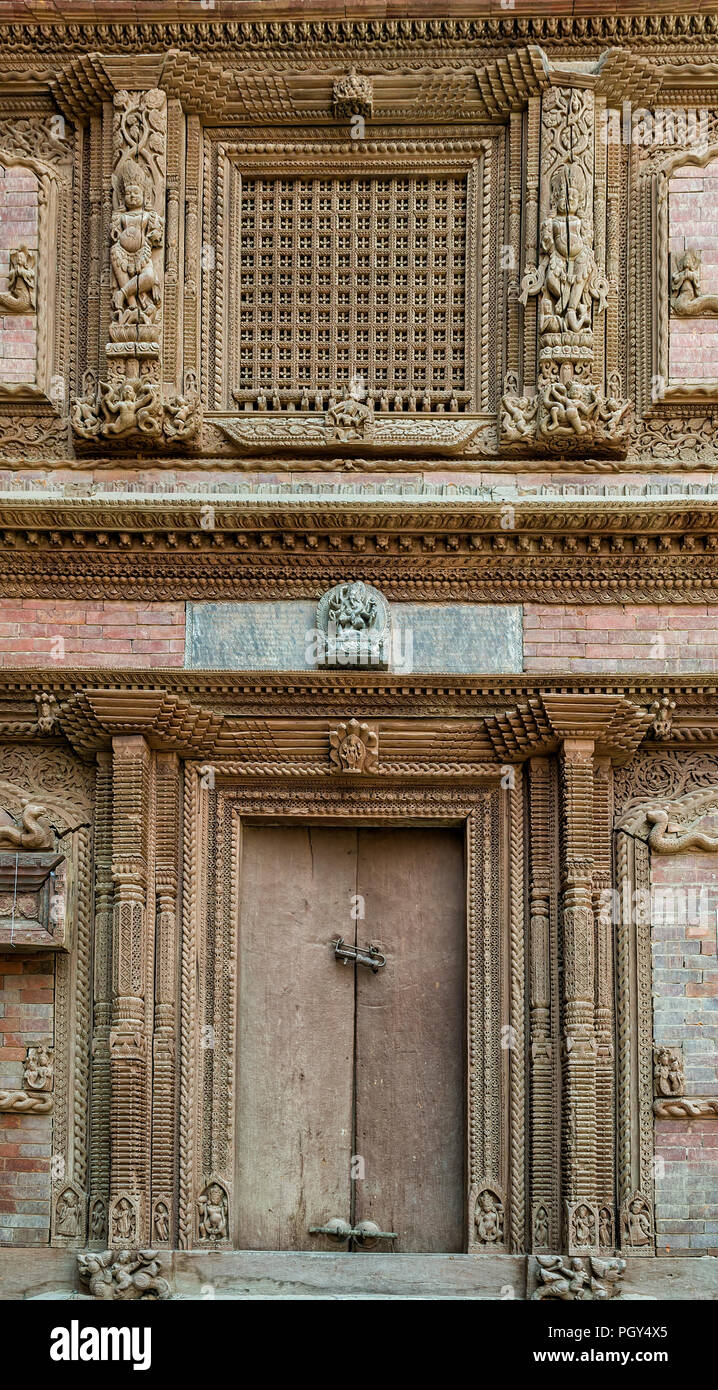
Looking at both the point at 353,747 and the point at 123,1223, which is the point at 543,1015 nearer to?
the point at 353,747

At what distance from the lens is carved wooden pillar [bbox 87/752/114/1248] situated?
35.1ft

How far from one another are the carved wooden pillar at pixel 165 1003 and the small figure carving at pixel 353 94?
4328 millimetres

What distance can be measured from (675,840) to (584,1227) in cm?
236

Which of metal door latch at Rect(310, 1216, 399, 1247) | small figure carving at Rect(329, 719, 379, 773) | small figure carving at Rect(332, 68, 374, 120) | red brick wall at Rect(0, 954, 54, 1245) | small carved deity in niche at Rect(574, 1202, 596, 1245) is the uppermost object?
small figure carving at Rect(332, 68, 374, 120)

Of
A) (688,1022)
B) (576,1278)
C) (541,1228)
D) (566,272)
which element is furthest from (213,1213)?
(566,272)

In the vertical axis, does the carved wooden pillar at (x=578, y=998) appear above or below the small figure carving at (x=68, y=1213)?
above

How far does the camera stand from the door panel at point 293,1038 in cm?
1094

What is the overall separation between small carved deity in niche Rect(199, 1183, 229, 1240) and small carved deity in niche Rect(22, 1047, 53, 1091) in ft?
3.76

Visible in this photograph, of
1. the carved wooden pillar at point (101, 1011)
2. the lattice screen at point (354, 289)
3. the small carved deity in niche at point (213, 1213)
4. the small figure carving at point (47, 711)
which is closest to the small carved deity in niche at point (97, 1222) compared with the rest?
the carved wooden pillar at point (101, 1011)

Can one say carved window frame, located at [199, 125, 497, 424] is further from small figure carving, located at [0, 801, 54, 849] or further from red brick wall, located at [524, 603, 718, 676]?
small figure carving, located at [0, 801, 54, 849]

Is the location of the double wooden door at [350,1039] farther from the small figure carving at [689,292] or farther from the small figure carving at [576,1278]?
the small figure carving at [689,292]

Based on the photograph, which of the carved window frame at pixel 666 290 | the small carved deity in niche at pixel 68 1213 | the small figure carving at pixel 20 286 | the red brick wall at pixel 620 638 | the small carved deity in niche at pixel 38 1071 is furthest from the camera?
the small figure carving at pixel 20 286

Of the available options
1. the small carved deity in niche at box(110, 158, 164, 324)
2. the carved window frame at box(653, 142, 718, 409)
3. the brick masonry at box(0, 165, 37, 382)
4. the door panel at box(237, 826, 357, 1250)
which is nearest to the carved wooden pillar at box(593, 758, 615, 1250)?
the door panel at box(237, 826, 357, 1250)

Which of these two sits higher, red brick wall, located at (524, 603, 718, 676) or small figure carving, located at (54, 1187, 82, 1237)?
red brick wall, located at (524, 603, 718, 676)
